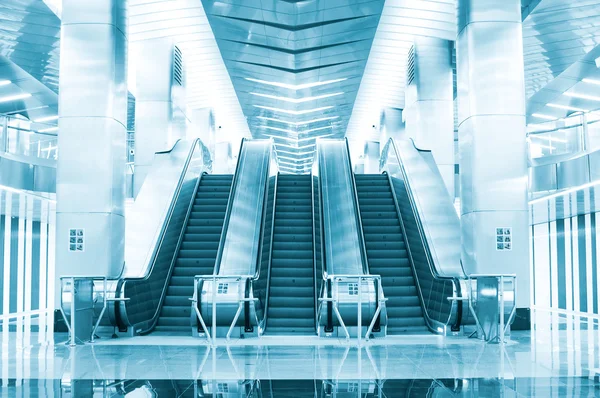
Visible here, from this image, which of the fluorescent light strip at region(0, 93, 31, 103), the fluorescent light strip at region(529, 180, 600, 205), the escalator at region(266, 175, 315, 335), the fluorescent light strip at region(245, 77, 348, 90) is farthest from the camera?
the fluorescent light strip at region(245, 77, 348, 90)

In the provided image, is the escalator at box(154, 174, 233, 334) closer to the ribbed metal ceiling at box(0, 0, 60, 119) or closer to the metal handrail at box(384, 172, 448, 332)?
the metal handrail at box(384, 172, 448, 332)

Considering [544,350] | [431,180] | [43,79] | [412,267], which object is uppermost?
[43,79]

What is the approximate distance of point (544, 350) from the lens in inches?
347

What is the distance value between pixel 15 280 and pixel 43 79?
748 centimetres

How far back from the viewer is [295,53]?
19.5 m

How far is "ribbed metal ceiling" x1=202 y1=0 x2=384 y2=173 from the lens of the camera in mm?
15828

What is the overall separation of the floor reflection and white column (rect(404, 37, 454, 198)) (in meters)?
12.5

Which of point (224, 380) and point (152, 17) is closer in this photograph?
point (224, 380)

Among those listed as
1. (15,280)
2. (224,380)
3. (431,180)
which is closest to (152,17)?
(431,180)

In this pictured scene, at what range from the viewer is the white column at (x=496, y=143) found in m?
11.5

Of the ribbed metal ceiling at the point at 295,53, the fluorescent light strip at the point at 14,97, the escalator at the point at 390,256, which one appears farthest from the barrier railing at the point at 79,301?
the fluorescent light strip at the point at 14,97

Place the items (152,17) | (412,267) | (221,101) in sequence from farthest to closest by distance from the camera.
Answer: (221,101), (152,17), (412,267)

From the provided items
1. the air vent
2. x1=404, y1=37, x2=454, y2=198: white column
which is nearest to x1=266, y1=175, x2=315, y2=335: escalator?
x1=404, y1=37, x2=454, y2=198: white column

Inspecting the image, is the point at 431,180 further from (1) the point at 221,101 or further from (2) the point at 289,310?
(1) the point at 221,101
